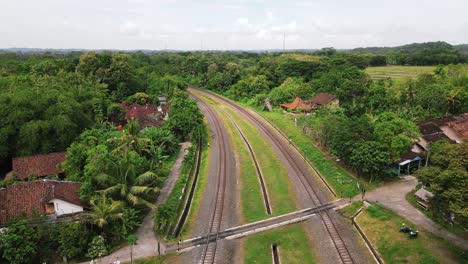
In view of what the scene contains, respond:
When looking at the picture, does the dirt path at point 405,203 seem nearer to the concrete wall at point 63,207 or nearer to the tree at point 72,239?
the tree at point 72,239

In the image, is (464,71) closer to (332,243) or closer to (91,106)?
(332,243)

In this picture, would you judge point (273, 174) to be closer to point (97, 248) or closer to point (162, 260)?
point (162, 260)

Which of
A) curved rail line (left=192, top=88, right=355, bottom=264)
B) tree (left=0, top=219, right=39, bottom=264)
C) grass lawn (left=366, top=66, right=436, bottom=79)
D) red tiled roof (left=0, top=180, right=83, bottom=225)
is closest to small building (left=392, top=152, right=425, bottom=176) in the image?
curved rail line (left=192, top=88, right=355, bottom=264)

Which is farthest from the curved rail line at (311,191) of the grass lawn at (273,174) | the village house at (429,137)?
the village house at (429,137)

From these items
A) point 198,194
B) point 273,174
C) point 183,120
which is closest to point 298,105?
point 183,120

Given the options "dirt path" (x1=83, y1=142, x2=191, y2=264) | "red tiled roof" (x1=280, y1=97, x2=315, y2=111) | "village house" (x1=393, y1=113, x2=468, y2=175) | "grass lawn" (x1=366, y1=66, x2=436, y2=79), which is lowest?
"dirt path" (x1=83, y1=142, x2=191, y2=264)

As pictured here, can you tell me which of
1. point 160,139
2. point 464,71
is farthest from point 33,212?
point 464,71

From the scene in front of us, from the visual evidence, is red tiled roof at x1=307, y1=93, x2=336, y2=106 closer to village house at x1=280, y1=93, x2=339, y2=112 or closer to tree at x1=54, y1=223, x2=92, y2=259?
village house at x1=280, y1=93, x2=339, y2=112
